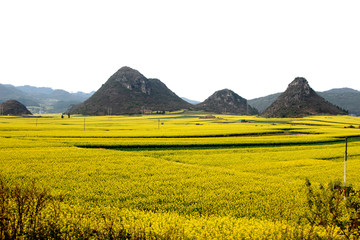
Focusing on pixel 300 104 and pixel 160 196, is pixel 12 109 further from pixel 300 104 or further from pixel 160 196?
pixel 300 104

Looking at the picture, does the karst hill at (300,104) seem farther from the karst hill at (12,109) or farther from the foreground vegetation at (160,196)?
the karst hill at (12,109)

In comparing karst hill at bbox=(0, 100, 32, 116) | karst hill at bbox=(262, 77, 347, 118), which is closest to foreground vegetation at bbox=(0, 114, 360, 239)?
karst hill at bbox=(262, 77, 347, 118)

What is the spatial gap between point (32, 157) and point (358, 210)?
26.2 meters

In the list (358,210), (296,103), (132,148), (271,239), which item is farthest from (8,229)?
(296,103)

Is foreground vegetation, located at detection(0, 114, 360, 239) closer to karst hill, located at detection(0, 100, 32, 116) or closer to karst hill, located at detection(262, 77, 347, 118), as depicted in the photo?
karst hill, located at detection(262, 77, 347, 118)

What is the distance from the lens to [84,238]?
8852mm

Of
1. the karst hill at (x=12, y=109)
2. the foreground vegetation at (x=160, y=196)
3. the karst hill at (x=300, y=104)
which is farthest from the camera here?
the karst hill at (x=12, y=109)

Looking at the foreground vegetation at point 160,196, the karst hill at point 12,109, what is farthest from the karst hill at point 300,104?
the karst hill at point 12,109

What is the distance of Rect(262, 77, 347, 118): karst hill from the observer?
499 feet

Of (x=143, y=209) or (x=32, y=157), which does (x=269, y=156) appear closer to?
(x=143, y=209)

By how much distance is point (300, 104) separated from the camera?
16150 centimetres

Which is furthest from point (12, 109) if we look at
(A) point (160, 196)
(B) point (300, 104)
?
(B) point (300, 104)

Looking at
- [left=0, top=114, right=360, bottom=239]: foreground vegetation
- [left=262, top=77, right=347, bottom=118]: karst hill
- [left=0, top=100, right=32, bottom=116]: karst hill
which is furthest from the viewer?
[left=0, top=100, right=32, bottom=116]: karst hill

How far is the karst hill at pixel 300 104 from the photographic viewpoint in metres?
152
